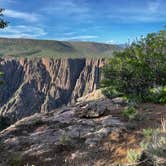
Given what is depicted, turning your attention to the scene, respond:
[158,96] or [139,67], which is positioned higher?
[139,67]

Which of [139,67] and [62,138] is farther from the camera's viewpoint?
[139,67]

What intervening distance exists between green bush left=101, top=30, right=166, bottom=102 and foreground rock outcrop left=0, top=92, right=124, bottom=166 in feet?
24.1

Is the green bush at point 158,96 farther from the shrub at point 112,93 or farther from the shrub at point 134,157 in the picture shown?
the shrub at point 134,157

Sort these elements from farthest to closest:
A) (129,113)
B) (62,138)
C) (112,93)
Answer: (112,93) < (129,113) < (62,138)

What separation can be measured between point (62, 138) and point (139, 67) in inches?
470

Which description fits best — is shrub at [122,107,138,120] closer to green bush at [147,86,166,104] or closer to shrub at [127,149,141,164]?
green bush at [147,86,166,104]

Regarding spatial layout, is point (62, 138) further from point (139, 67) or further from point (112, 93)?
Answer: point (139, 67)

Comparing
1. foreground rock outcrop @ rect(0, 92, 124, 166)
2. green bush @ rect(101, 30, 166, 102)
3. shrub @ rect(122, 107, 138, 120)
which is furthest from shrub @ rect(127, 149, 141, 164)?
green bush @ rect(101, 30, 166, 102)

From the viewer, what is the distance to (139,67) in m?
21.7

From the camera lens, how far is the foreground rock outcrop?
31.3ft

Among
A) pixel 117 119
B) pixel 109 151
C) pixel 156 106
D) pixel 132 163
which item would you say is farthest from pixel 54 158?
pixel 156 106

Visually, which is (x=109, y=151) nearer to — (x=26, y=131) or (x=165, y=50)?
(x=26, y=131)

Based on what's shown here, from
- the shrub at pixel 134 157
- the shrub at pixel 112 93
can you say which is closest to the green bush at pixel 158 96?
the shrub at pixel 112 93

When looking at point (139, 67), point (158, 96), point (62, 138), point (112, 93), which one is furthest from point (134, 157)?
point (139, 67)
